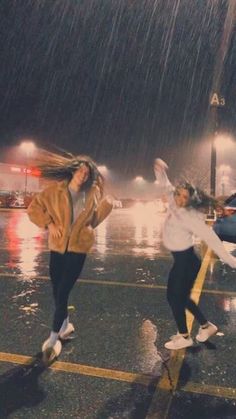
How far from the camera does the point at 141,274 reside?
7926 mm

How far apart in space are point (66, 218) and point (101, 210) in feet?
1.33

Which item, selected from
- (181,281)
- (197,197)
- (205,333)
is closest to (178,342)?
(205,333)

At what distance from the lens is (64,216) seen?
3973 mm

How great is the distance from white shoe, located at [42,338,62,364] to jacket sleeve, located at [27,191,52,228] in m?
1.12

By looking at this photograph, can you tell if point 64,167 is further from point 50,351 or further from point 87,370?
point 87,370

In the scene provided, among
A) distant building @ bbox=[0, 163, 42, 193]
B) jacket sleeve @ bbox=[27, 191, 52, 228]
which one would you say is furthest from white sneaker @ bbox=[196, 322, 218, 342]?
distant building @ bbox=[0, 163, 42, 193]

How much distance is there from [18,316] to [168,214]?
2.24 meters

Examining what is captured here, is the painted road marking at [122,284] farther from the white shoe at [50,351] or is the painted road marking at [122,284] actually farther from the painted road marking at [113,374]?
the painted road marking at [113,374]

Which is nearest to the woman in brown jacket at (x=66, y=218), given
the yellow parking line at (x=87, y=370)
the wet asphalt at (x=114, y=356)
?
the yellow parking line at (x=87, y=370)

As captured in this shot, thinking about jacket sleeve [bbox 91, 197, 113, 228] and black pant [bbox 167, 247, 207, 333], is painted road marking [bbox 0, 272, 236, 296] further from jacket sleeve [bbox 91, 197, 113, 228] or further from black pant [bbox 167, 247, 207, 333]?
jacket sleeve [bbox 91, 197, 113, 228]

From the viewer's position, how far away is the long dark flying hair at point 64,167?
13.5 ft

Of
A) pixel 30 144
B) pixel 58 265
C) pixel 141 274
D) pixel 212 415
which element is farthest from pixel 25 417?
pixel 30 144

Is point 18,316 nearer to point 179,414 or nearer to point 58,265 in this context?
point 58,265

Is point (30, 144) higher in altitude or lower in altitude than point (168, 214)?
higher
